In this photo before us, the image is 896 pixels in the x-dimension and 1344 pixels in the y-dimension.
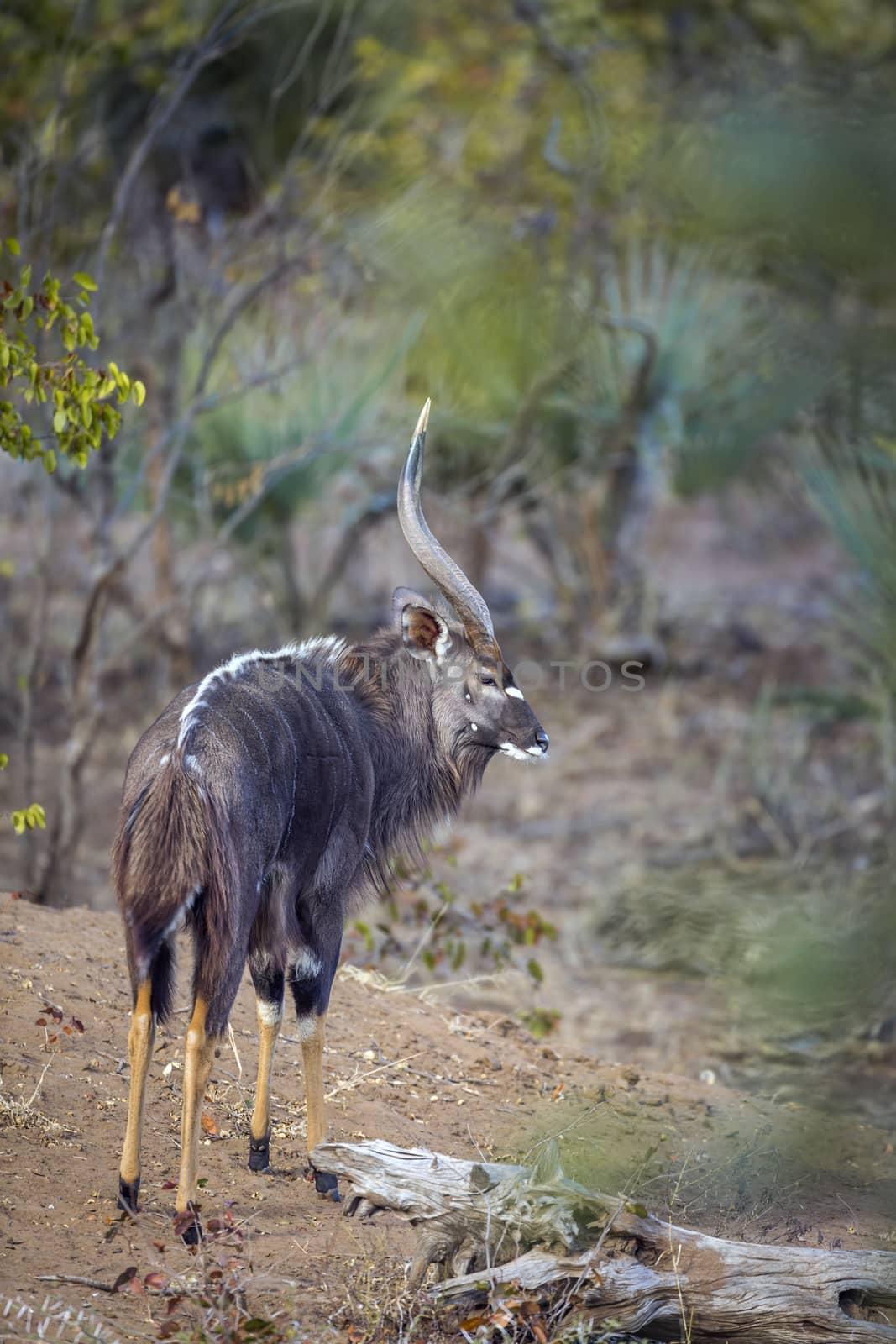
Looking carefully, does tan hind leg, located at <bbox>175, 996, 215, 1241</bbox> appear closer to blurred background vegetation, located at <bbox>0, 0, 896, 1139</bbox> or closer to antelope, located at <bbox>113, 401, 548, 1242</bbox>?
antelope, located at <bbox>113, 401, 548, 1242</bbox>

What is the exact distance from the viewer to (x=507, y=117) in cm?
1578

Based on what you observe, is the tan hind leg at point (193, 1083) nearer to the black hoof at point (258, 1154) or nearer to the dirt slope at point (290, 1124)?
the dirt slope at point (290, 1124)

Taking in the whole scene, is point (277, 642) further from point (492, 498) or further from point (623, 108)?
point (623, 108)

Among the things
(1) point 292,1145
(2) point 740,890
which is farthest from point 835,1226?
(2) point 740,890

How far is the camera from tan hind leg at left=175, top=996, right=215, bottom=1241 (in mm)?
4215

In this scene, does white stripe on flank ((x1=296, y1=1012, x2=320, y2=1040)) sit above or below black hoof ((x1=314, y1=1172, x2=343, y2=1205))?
above

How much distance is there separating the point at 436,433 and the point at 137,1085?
8.52m

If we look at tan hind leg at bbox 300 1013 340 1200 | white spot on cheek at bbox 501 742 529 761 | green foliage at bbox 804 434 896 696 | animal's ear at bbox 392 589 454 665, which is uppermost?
green foliage at bbox 804 434 896 696

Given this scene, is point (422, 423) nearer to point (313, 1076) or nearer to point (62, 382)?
point (62, 382)

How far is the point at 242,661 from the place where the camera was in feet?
16.3

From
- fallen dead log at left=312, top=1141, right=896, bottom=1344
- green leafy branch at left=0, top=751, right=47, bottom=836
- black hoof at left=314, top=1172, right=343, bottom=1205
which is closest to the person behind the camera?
fallen dead log at left=312, top=1141, right=896, bottom=1344

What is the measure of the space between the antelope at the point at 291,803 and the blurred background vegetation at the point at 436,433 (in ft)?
3.48

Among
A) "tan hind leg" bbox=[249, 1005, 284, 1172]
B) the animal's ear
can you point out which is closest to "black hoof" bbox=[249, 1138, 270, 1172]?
"tan hind leg" bbox=[249, 1005, 284, 1172]

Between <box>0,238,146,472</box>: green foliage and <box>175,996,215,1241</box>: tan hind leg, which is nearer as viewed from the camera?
<box>175,996,215,1241</box>: tan hind leg
